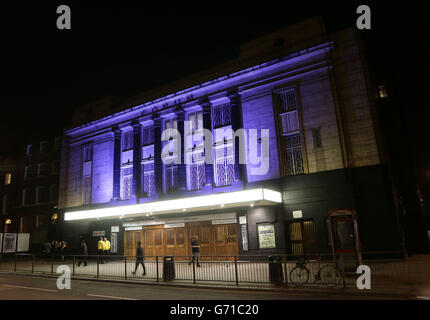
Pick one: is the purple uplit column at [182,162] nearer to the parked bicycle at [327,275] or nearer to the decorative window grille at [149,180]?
the decorative window grille at [149,180]

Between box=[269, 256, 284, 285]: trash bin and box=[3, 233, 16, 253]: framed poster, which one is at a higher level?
box=[3, 233, 16, 253]: framed poster

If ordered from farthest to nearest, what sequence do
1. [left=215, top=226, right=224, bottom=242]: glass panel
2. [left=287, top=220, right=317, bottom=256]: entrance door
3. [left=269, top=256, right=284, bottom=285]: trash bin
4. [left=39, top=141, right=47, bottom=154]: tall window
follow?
1. [left=39, top=141, right=47, bottom=154]: tall window
2. [left=215, top=226, right=224, bottom=242]: glass panel
3. [left=287, top=220, right=317, bottom=256]: entrance door
4. [left=269, top=256, right=284, bottom=285]: trash bin

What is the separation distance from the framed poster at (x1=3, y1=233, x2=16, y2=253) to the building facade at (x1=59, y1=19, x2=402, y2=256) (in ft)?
17.4

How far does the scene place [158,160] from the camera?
25797 millimetres

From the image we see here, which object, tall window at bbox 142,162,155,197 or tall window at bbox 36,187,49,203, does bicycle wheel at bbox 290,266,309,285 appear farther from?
tall window at bbox 36,187,49,203

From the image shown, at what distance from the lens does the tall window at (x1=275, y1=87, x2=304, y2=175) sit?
68.3ft

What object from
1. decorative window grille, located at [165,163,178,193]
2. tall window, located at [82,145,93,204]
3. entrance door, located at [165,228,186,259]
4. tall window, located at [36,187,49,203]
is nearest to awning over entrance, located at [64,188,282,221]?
entrance door, located at [165,228,186,259]

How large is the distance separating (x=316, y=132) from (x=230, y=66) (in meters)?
8.69

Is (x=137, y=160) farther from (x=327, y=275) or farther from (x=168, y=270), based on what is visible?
(x=327, y=275)

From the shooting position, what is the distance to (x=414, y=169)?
87.1 feet

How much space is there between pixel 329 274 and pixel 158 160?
57.9 feet

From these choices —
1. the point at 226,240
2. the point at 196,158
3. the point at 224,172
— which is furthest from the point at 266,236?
the point at 196,158

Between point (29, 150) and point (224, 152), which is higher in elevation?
point (29, 150)

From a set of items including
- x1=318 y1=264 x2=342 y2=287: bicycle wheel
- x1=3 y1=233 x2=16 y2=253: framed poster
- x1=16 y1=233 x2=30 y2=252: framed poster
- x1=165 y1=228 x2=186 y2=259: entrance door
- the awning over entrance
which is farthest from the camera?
x1=16 y1=233 x2=30 y2=252: framed poster
